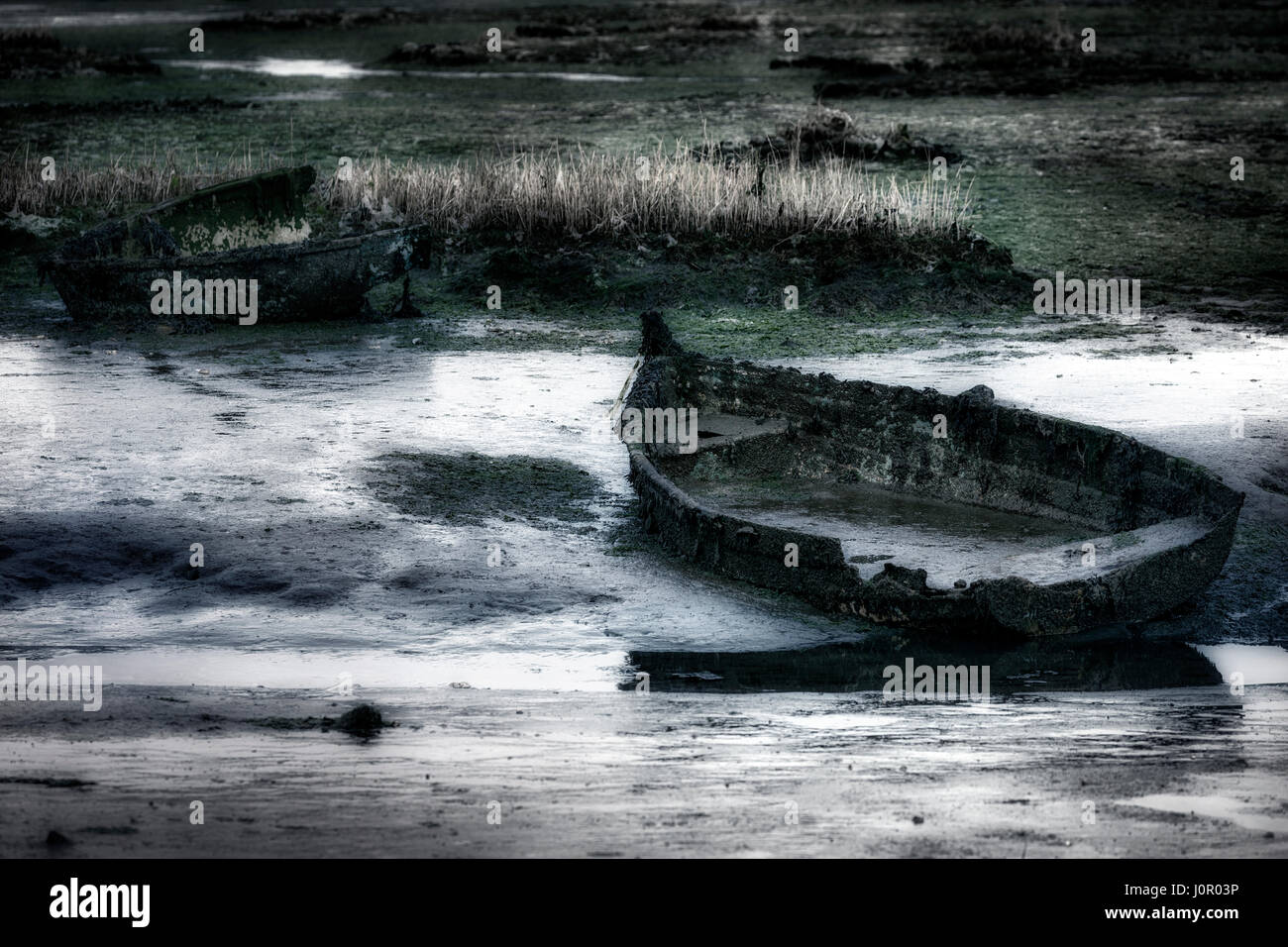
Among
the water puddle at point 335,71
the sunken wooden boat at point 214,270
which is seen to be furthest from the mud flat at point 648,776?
the water puddle at point 335,71

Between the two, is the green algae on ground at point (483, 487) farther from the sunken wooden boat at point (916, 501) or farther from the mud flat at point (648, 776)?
the mud flat at point (648, 776)

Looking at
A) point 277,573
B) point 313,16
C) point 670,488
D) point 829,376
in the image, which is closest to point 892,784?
point 670,488

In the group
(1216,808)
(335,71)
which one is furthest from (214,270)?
(335,71)

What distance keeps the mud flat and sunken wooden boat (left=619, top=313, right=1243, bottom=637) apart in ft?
2.89

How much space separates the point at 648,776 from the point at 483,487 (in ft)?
16.1

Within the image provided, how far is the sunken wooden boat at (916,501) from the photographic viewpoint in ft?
26.9

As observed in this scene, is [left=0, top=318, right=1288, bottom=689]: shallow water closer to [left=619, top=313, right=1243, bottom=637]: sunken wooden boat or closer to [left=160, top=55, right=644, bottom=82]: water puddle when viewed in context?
[left=619, top=313, right=1243, bottom=637]: sunken wooden boat

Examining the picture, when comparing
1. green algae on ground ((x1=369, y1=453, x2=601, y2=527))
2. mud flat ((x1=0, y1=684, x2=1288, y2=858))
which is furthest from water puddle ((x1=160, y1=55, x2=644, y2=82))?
mud flat ((x1=0, y1=684, x2=1288, y2=858))

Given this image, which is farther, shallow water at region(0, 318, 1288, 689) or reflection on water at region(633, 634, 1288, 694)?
shallow water at region(0, 318, 1288, 689)

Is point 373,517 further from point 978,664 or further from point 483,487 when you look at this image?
point 978,664

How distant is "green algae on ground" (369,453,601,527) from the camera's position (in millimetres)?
10266
